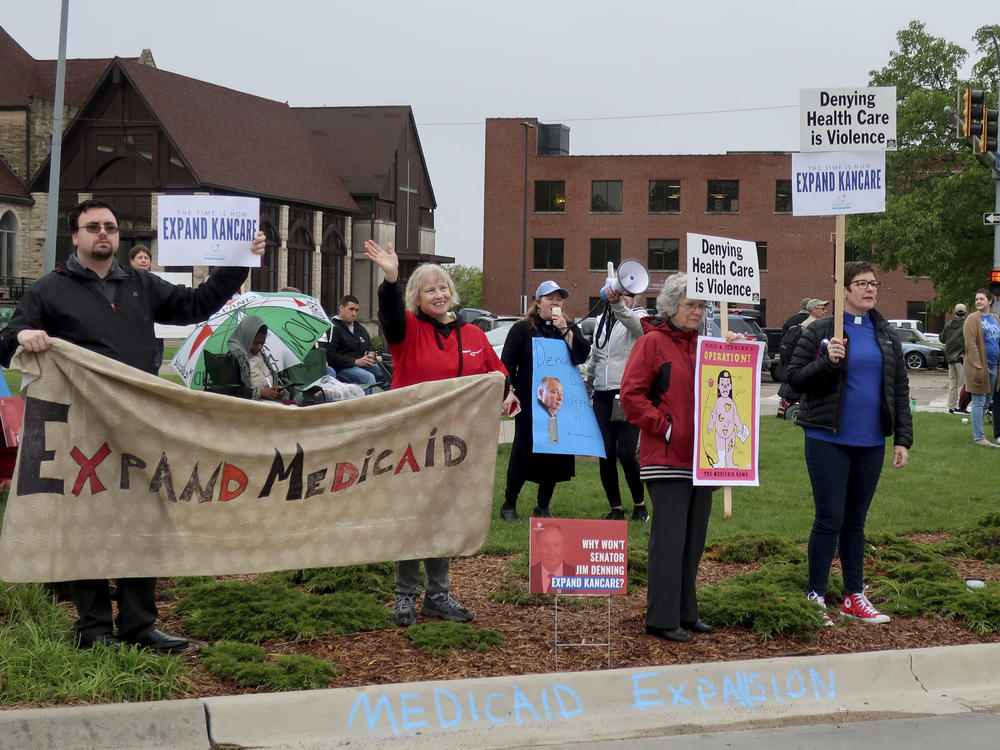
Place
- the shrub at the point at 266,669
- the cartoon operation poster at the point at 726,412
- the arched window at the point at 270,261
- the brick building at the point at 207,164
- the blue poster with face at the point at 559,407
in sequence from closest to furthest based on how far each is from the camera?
the shrub at the point at 266,669 < the cartoon operation poster at the point at 726,412 < the blue poster with face at the point at 559,407 < the brick building at the point at 207,164 < the arched window at the point at 270,261

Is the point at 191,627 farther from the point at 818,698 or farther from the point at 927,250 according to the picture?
the point at 927,250

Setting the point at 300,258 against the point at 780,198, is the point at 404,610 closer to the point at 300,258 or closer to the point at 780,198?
the point at 300,258

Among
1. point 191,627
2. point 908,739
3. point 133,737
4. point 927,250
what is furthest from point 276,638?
point 927,250

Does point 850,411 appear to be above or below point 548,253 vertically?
below

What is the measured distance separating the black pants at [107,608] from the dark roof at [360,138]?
2298 inches

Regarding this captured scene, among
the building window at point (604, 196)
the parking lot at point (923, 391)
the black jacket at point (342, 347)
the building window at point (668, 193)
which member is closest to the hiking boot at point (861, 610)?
the black jacket at point (342, 347)

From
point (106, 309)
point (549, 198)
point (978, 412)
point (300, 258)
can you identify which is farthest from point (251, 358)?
point (549, 198)

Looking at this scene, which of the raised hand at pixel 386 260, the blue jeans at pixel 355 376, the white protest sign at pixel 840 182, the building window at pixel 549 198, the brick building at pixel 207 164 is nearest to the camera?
the raised hand at pixel 386 260

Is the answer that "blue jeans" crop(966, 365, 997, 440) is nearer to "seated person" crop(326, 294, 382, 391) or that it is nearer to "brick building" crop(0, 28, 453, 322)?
"seated person" crop(326, 294, 382, 391)

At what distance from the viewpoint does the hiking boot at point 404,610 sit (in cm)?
657

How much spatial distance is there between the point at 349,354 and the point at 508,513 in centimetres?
411

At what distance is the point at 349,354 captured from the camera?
13477 millimetres

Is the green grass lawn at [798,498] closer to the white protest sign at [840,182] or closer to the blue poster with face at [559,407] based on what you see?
the blue poster with face at [559,407]

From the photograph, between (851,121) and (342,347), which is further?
(342,347)
